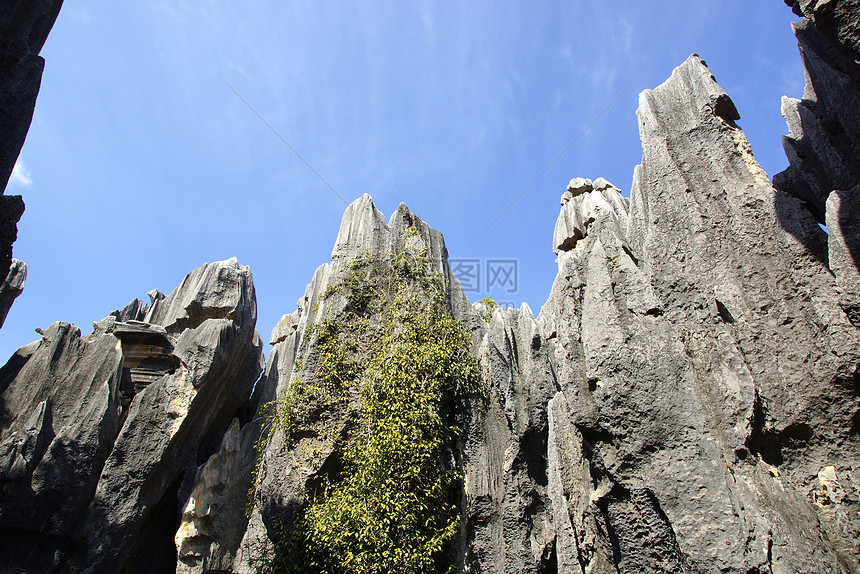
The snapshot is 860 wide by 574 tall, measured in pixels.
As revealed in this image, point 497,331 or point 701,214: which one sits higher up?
point 497,331

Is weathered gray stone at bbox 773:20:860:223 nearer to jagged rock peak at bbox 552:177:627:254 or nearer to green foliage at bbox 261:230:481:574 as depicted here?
green foliage at bbox 261:230:481:574

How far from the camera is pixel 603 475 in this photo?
598 centimetres

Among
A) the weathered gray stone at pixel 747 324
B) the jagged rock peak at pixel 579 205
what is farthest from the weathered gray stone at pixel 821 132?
the jagged rock peak at pixel 579 205

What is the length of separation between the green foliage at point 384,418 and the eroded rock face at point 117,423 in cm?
550

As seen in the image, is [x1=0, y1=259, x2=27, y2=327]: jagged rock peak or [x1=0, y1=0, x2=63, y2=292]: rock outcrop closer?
[x1=0, y1=0, x2=63, y2=292]: rock outcrop

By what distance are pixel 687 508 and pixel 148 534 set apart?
13.9 metres

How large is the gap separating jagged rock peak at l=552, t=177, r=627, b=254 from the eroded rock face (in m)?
11.7

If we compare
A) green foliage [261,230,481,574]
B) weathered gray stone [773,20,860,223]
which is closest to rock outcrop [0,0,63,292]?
green foliage [261,230,481,574]

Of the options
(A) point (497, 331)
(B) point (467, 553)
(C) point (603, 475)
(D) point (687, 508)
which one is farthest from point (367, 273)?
(D) point (687, 508)

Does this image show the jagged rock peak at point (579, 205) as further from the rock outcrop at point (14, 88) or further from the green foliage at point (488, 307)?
the rock outcrop at point (14, 88)

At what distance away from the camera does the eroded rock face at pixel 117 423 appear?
11570 mm

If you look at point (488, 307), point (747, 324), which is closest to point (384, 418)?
point (488, 307)

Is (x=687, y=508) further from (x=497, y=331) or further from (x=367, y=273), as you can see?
(x=367, y=273)

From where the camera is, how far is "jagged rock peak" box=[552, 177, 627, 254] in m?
17.5
